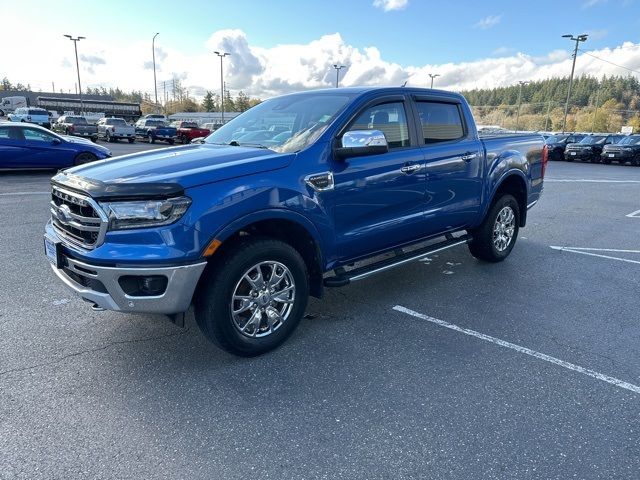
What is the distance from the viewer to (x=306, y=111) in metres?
4.12

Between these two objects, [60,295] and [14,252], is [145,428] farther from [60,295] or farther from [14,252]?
[14,252]

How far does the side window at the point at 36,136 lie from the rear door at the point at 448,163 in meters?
12.9

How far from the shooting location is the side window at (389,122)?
400 centimetres

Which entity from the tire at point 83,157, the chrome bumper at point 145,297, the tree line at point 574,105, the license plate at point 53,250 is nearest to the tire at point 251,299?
the chrome bumper at point 145,297

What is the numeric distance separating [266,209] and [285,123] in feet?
3.88

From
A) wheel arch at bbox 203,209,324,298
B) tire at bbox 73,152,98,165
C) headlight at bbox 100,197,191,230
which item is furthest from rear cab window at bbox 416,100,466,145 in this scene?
tire at bbox 73,152,98,165

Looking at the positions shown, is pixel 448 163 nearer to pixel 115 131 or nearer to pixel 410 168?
pixel 410 168

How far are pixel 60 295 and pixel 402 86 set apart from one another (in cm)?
385

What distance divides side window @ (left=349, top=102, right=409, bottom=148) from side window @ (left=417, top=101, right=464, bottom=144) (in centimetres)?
28

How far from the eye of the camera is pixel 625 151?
26.7 meters

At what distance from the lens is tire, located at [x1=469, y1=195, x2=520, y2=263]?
5555mm

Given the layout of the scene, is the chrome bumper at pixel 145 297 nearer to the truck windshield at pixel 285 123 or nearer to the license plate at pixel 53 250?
the license plate at pixel 53 250

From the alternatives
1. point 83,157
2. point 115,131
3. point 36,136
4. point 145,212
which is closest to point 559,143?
point 83,157

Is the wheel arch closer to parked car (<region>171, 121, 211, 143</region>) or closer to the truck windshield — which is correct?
the truck windshield
